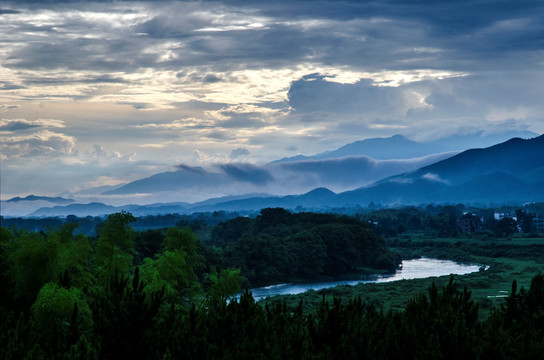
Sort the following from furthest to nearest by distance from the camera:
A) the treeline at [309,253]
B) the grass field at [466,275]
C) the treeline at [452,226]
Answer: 1. the treeline at [452,226]
2. the treeline at [309,253]
3. the grass field at [466,275]

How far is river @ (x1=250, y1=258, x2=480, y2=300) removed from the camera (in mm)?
83250

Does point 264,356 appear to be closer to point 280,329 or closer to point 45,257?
point 280,329

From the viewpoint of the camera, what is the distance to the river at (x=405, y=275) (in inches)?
3278

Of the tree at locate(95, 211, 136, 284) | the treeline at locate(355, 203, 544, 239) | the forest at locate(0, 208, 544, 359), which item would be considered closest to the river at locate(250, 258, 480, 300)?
the treeline at locate(355, 203, 544, 239)

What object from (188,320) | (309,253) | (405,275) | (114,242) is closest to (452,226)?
(405,275)

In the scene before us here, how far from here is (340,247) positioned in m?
104

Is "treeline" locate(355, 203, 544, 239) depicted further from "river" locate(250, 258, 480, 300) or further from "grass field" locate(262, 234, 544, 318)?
"river" locate(250, 258, 480, 300)

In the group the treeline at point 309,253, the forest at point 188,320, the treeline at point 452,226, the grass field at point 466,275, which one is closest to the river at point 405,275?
the treeline at point 309,253

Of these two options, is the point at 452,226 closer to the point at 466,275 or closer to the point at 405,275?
the point at 405,275

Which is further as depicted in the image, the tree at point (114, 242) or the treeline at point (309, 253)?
the treeline at point (309, 253)

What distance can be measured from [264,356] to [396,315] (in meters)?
6.23

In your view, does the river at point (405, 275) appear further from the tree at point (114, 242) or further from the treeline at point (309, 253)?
the tree at point (114, 242)

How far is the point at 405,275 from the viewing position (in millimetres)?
93750

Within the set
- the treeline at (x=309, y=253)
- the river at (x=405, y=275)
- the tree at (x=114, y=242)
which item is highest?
the tree at (x=114, y=242)
